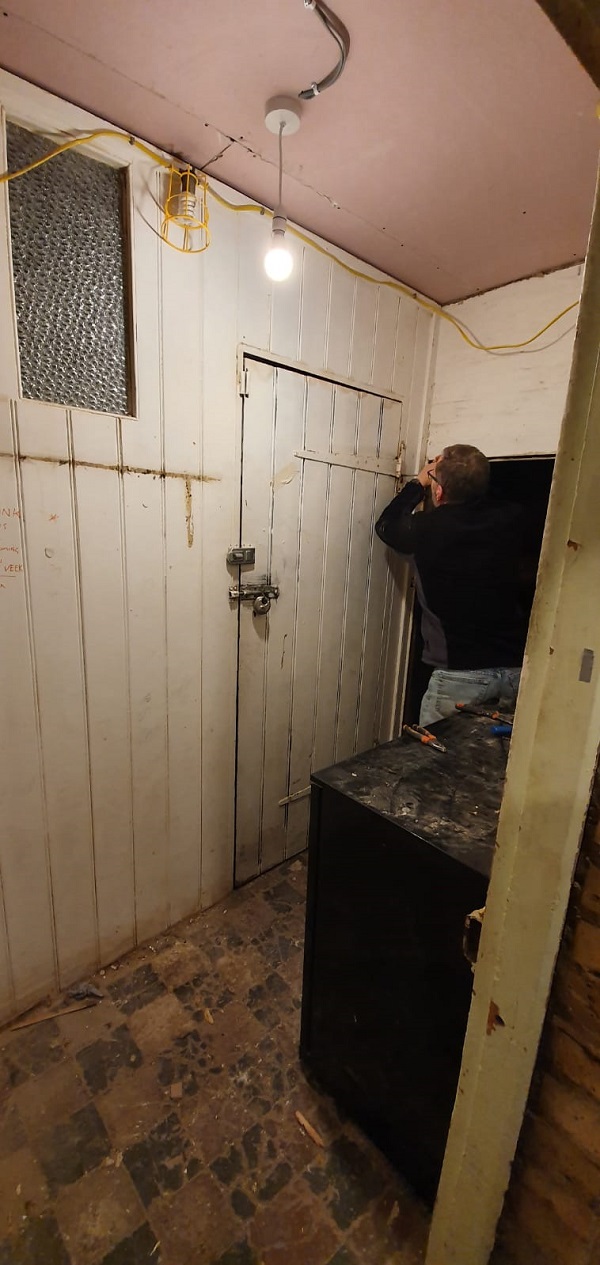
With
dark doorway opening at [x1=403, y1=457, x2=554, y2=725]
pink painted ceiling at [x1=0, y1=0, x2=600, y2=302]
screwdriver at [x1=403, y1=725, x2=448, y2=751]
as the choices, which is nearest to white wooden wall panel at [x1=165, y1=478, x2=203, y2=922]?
screwdriver at [x1=403, y1=725, x2=448, y2=751]

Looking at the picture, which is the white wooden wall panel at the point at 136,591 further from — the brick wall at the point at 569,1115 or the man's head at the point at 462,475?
the brick wall at the point at 569,1115

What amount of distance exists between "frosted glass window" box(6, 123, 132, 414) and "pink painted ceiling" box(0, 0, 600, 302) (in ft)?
0.52

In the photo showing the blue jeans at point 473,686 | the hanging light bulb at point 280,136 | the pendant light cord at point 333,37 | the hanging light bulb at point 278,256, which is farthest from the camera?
the blue jeans at point 473,686

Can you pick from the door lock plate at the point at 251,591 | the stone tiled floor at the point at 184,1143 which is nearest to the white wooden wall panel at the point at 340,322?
the door lock plate at the point at 251,591

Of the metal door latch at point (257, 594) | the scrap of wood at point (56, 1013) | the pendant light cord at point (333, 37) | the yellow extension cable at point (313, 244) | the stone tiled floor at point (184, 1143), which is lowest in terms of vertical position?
the scrap of wood at point (56, 1013)

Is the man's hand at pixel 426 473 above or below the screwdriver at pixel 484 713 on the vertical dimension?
above

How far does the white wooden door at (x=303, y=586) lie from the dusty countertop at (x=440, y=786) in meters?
0.81

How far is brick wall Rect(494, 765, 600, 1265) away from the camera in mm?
648

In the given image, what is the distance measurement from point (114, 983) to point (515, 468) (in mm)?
2616

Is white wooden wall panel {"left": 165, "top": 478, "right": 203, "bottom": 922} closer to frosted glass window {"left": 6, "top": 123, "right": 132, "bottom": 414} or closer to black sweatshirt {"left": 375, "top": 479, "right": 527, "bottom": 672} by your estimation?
frosted glass window {"left": 6, "top": 123, "right": 132, "bottom": 414}

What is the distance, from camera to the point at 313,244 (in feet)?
5.93

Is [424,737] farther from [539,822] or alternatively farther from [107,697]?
[107,697]

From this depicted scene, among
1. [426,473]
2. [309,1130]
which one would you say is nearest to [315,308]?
[426,473]

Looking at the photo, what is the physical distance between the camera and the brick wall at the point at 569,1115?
648 millimetres
